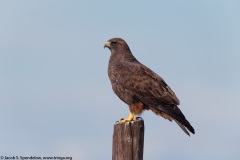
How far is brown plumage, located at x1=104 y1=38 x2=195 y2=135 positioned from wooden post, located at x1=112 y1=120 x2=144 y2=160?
2693 millimetres

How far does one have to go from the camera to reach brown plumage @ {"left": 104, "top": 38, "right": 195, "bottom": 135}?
949cm

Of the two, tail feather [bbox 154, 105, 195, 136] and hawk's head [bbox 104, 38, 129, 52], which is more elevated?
hawk's head [bbox 104, 38, 129, 52]

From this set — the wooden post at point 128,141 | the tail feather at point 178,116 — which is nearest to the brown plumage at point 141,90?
the tail feather at point 178,116

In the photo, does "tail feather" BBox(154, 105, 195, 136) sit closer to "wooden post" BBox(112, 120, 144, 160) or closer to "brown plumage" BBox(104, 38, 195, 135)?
"brown plumage" BBox(104, 38, 195, 135)

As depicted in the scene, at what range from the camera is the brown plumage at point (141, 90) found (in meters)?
9.49

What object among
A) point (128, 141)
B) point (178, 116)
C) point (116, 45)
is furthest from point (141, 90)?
point (128, 141)

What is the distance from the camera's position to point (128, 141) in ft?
20.6

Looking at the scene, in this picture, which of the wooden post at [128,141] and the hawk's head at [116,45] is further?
the hawk's head at [116,45]

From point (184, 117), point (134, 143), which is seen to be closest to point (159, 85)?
point (184, 117)

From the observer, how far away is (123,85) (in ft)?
32.6

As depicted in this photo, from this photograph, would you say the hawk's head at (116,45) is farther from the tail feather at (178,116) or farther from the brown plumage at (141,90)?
the tail feather at (178,116)

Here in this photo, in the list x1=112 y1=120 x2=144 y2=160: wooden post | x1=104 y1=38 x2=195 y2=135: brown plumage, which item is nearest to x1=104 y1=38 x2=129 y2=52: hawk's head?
x1=104 y1=38 x2=195 y2=135: brown plumage

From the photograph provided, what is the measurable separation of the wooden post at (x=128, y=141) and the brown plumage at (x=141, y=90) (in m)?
2.69

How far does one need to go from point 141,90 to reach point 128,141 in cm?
362
